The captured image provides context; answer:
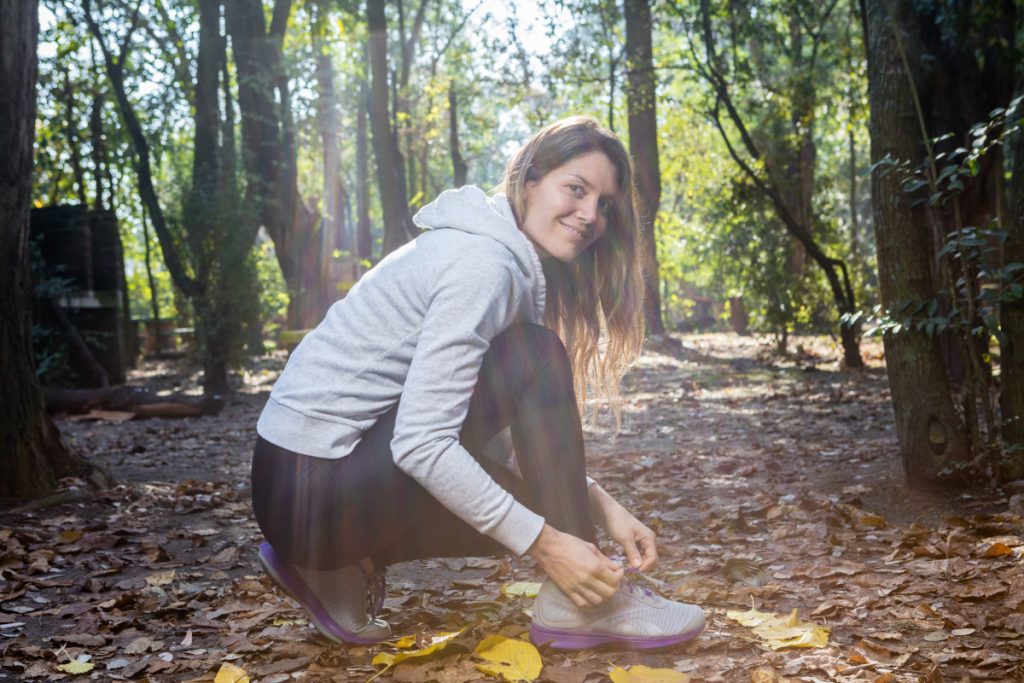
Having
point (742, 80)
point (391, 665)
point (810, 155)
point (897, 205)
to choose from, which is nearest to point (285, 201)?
point (742, 80)

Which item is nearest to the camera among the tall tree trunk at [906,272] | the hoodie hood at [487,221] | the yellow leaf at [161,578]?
the hoodie hood at [487,221]

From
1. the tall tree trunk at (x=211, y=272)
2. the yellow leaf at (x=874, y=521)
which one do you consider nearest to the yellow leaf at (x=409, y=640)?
the yellow leaf at (x=874, y=521)

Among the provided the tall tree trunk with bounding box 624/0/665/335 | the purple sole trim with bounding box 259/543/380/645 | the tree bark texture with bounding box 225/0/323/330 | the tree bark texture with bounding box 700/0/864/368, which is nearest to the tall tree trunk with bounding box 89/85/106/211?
the tree bark texture with bounding box 225/0/323/330

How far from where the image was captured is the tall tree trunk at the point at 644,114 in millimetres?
13227

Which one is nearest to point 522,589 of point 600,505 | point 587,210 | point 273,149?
point 600,505

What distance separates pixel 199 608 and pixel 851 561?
2.25 meters

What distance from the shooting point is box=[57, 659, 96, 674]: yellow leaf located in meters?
2.58

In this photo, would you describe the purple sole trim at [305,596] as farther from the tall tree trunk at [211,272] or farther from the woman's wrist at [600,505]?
the tall tree trunk at [211,272]

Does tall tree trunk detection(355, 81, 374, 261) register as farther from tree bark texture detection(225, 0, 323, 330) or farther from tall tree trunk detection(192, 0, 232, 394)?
tall tree trunk detection(192, 0, 232, 394)

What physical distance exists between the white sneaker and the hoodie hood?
31.9 inches

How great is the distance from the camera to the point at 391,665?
246 centimetres

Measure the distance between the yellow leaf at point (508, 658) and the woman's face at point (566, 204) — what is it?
1.03m

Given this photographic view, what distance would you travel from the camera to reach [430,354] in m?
2.19

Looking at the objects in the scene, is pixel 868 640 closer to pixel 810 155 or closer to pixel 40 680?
pixel 40 680
